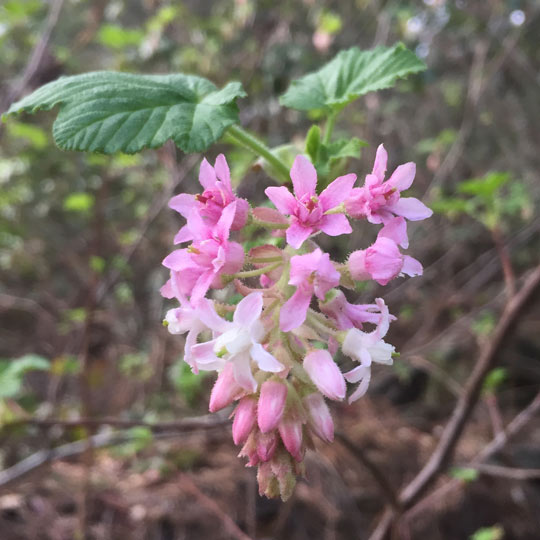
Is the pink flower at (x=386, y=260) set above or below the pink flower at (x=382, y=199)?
below

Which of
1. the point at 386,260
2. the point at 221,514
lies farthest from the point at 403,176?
the point at 221,514

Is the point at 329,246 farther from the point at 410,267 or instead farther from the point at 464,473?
the point at 410,267

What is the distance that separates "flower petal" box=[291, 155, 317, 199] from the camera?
2.34 ft

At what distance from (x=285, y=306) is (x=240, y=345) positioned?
0.08 metres

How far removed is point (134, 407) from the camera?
3.99 meters

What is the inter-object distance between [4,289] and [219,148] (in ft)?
11.8

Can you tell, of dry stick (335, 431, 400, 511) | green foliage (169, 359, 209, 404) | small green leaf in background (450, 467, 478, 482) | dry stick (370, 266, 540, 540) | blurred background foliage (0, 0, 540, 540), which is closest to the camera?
dry stick (335, 431, 400, 511)

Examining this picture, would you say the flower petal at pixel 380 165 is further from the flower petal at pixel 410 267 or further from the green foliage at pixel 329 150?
the green foliage at pixel 329 150

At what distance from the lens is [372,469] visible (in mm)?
1474

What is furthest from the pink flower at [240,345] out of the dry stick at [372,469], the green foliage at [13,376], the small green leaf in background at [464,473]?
the green foliage at [13,376]

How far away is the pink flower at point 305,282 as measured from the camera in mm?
628

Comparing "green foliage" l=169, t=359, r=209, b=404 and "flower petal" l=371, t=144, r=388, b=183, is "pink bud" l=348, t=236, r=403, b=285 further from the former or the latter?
"green foliage" l=169, t=359, r=209, b=404

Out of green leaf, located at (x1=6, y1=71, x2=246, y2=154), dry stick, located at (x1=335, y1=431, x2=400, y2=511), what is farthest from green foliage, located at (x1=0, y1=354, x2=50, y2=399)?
green leaf, located at (x1=6, y1=71, x2=246, y2=154)

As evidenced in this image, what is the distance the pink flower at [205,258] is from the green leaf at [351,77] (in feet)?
1.71
